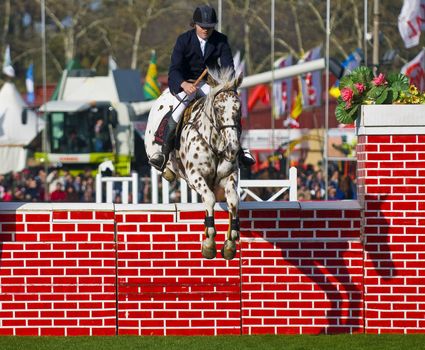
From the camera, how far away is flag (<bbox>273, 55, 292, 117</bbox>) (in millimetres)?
41325

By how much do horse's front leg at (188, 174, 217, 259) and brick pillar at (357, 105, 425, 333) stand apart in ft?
4.93

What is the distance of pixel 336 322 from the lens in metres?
11.7

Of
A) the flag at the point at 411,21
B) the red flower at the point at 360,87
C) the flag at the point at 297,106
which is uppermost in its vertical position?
the flag at the point at 411,21

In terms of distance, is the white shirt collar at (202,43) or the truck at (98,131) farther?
the truck at (98,131)

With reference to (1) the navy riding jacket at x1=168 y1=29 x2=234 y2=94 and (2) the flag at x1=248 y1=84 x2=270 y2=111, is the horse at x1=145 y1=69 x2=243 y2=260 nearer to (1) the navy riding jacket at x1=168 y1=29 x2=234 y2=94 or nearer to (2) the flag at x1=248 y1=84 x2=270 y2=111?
(1) the navy riding jacket at x1=168 y1=29 x2=234 y2=94

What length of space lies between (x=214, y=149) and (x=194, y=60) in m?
1.29

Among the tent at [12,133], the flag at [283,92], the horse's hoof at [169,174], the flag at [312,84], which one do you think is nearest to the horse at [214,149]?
the horse's hoof at [169,174]

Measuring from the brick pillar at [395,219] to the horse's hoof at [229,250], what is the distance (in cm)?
139

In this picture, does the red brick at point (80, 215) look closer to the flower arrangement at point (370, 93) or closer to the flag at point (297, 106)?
the flower arrangement at point (370, 93)

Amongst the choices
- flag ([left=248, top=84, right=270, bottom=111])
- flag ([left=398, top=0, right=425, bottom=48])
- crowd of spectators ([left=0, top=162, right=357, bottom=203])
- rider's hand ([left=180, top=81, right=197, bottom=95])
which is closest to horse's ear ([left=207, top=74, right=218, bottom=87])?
rider's hand ([left=180, top=81, right=197, bottom=95])

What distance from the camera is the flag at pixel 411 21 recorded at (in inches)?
1307

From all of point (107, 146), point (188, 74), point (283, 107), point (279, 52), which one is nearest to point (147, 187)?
point (107, 146)

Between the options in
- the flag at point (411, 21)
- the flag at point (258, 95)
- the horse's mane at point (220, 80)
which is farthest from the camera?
the flag at point (258, 95)

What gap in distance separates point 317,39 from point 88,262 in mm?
44723
